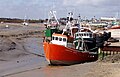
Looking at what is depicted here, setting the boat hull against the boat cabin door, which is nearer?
the boat hull

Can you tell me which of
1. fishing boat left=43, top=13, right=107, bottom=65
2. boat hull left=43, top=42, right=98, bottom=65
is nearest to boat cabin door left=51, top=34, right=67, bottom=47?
fishing boat left=43, top=13, right=107, bottom=65

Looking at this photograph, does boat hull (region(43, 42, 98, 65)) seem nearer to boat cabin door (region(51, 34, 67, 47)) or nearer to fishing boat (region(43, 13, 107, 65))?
fishing boat (region(43, 13, 107, 65))

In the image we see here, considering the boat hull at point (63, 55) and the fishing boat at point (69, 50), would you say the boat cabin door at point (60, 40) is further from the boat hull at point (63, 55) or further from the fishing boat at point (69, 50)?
the boat hull at point (63, 55)

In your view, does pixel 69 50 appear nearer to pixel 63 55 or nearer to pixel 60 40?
pixel 63 55

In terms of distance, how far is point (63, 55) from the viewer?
31.1 meters

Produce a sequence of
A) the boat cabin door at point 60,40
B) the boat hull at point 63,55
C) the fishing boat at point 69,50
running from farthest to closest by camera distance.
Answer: the boat cabin door at point 60,40 < the fishing boat at point 69,50 < the boat hull at point 63,55

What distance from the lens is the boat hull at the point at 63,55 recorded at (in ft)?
101

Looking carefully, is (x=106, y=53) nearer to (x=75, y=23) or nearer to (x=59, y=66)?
(x=59, y=66)

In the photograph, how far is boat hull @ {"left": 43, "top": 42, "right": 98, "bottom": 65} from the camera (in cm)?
3078

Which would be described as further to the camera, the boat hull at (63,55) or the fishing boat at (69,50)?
the fishing boat at (69,50)

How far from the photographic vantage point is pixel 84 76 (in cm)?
2238

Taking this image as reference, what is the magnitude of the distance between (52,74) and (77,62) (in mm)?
6162

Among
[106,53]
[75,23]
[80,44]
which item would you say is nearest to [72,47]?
[80,44]

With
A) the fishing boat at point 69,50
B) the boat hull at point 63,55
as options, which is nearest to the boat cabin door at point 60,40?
the fishing boat at point 69,50
